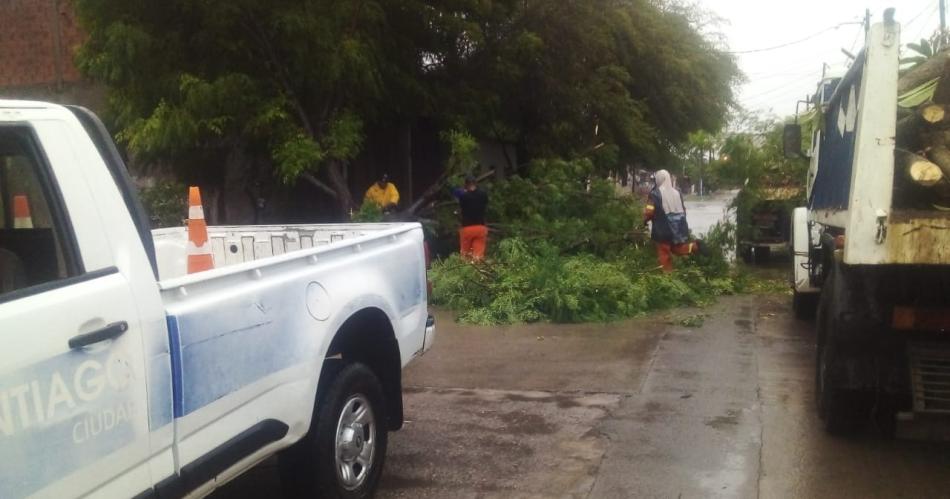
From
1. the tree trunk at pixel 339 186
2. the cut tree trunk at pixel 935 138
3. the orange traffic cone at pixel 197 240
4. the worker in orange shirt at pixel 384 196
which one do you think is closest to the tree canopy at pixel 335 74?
the tree trunk at pixel 339 186

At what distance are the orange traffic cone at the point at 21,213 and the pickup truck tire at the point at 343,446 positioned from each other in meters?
1.65

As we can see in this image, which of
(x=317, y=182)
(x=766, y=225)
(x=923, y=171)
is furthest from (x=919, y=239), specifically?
(x=766, y=225)

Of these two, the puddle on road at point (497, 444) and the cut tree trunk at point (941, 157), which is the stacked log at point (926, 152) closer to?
the cut tree trunk at point (941, 157)

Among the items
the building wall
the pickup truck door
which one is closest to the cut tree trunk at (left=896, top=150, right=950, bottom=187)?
the pickup truck door

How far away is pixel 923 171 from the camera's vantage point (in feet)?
15.7

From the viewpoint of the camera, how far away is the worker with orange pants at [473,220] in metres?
12.9

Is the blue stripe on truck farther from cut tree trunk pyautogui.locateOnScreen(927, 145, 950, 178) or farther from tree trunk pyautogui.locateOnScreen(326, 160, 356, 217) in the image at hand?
tree trunk pyautogui.locateOnScreen(326, 160, 356, 217)

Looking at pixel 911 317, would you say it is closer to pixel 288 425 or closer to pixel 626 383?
pixel 626 383

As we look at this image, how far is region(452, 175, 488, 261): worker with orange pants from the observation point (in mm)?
12852

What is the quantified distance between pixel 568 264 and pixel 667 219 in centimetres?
161

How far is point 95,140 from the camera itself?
3.36m

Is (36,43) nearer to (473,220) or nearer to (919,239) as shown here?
(473,220)

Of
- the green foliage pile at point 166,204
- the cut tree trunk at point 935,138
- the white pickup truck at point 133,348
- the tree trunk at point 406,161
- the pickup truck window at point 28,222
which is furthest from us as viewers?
the tree trunk at point 406,161

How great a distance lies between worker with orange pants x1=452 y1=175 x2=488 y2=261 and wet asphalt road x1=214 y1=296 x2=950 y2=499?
3751mm
